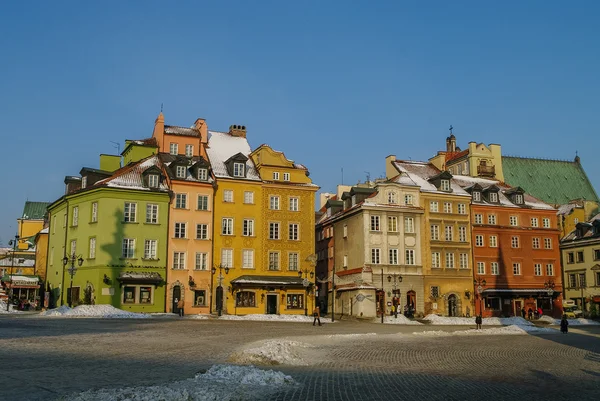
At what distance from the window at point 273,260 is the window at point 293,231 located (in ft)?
7.17

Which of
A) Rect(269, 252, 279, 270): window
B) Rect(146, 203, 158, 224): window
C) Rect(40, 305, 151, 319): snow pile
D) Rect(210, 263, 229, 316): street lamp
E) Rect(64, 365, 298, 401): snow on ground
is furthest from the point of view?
Rect(269, 252, 279, 270): window

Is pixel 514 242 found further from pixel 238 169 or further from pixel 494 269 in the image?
pixel 238 169

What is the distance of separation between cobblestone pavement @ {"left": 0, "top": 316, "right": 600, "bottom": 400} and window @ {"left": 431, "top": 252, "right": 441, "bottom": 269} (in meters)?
33.2

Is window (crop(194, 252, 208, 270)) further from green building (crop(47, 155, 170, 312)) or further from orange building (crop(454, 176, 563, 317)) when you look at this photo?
orange building (crop(454, 176, 563, 317))

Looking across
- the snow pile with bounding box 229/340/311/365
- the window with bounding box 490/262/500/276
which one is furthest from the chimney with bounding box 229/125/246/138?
the snow pile with bounding box 229/340/311/365

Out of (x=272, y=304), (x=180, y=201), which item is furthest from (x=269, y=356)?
(x=272, y=304)

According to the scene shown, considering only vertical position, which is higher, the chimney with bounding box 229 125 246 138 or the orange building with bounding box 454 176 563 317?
the chimney with bounding box 229 125 246 138

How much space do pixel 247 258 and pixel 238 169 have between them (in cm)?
855

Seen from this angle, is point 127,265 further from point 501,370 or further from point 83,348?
point 501,370

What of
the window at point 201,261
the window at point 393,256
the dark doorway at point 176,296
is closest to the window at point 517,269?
the window at point 393,256

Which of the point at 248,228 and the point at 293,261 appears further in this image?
the point at 293,261

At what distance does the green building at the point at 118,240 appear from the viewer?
51.7 metres

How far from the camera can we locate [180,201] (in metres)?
55.7

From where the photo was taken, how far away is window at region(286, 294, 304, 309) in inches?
2265
